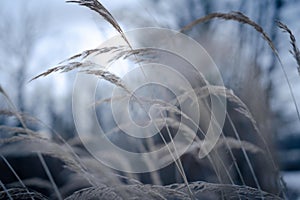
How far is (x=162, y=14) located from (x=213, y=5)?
3.49 ft

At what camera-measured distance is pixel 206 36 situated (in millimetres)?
6586

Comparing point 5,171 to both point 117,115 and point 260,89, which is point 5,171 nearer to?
point 117,115

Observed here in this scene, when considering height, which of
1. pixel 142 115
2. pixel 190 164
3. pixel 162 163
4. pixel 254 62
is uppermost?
pixel 254 62

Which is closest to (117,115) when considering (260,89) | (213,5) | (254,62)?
(260,89)

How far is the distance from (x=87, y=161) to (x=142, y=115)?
3.84ft

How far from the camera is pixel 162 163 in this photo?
9.24 feet

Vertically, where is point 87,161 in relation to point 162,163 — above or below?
above

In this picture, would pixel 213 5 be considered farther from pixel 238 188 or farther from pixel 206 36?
pixel 238 188

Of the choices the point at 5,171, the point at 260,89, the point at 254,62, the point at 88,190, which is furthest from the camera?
the point at 5,171

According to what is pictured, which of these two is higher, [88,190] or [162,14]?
[162,14]

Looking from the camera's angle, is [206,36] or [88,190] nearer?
[88,190]

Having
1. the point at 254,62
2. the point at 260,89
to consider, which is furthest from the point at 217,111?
the point at 254,62

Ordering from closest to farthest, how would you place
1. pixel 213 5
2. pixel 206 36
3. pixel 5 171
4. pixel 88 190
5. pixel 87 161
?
pixel 88 190 < pixel 87 161 < pixel 5 171 < pixel 206 36 < pixel 213 5

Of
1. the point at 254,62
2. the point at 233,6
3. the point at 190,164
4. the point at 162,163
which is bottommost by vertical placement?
the point at 190,164
